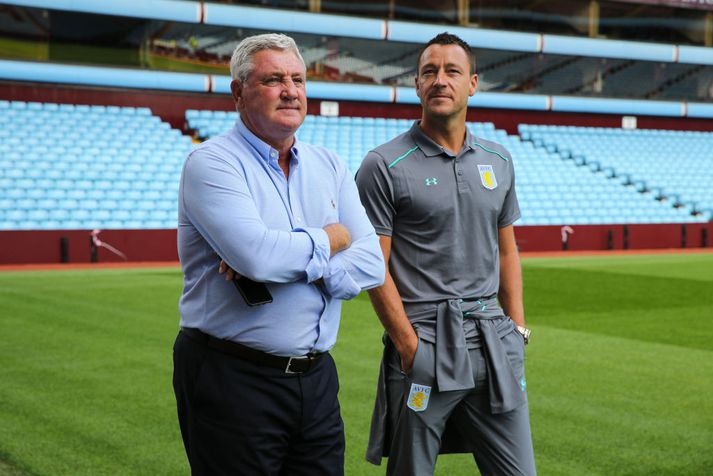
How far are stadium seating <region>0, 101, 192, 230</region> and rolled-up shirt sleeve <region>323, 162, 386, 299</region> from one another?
58.3ft

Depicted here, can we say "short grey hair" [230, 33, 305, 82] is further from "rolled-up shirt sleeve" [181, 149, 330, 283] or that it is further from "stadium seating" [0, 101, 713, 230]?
"stadium seating" [0, 101, 713, 230]

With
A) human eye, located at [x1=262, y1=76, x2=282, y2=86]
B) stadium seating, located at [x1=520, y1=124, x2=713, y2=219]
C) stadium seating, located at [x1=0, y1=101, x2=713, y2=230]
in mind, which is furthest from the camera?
stadium seating, located at [x1=520, y1=124, x2=713, y2=219]

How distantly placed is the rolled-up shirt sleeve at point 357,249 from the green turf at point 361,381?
2646 millimetres

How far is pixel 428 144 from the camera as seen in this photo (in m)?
3.70

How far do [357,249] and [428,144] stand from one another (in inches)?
28.6

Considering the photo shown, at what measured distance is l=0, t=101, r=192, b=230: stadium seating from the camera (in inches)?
811

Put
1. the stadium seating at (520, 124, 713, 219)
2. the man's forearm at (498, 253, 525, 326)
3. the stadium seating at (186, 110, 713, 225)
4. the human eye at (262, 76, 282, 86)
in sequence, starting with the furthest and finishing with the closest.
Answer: the stadium seating at (520, 124, 713, 219)
the stadium seating at (186, 110, 713, 225)
the man's forearm at (498, 253, 525, 326)
the human eye at (262, 76, 282, 86)

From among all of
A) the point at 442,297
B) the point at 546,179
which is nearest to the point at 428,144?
the point at 442,297

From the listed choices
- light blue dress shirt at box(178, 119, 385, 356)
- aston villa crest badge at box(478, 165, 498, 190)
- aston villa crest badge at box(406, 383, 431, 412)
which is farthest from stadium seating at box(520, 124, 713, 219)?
light blue dress shirt at box(178, 119, 385, 356)

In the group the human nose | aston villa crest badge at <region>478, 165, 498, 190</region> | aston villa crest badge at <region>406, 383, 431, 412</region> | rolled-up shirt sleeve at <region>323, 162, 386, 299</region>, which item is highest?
the human nose

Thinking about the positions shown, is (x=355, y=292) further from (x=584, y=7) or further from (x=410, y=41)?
(x=584, y=7)

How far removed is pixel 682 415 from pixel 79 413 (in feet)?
14.2

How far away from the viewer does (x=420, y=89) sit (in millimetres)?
3705

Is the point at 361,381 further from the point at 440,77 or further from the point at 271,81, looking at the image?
the point at 271,81
